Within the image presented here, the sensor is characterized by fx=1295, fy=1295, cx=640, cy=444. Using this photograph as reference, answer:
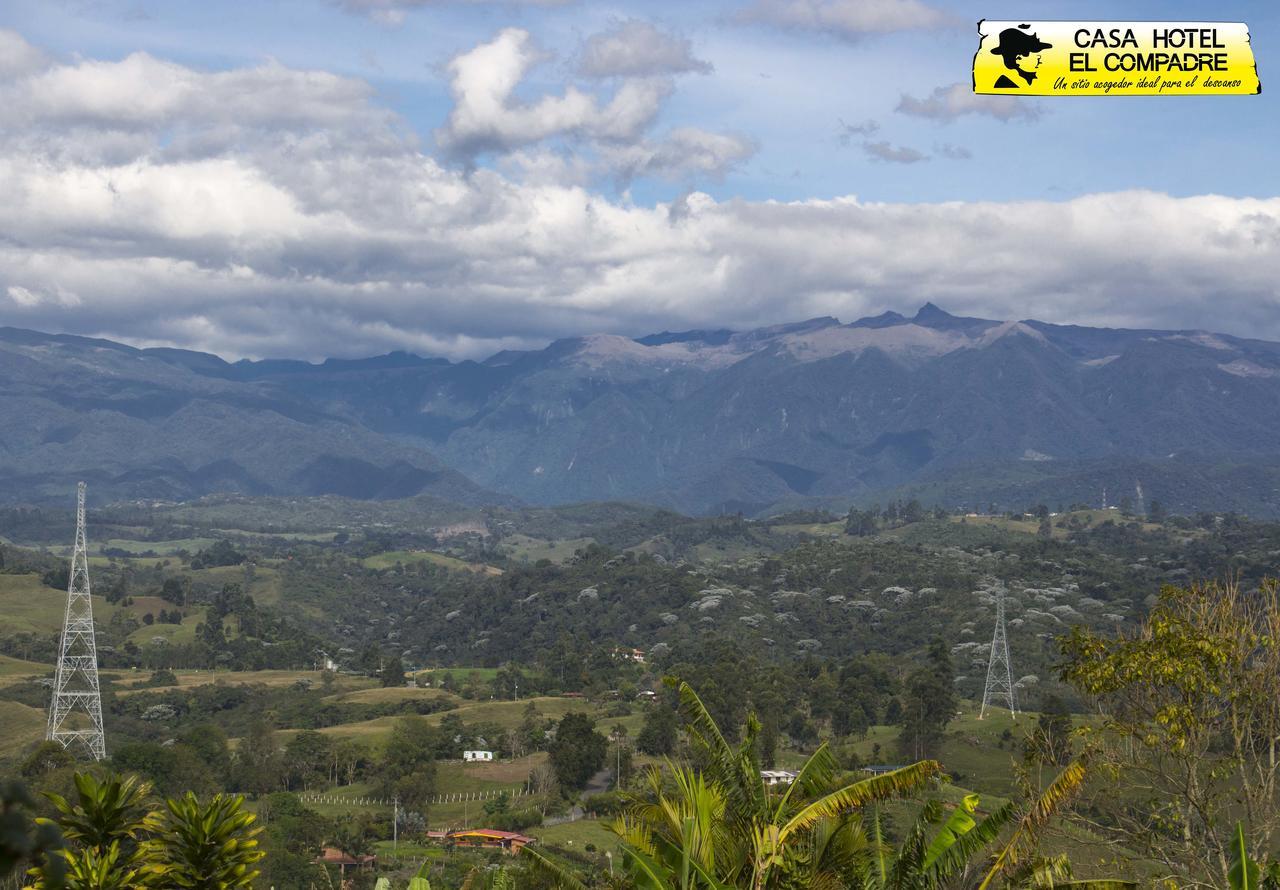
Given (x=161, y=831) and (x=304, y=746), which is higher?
(x=161, y=831)

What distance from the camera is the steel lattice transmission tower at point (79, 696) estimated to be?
3782 inches

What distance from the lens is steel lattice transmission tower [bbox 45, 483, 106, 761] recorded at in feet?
315

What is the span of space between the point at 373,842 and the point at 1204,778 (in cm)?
6900


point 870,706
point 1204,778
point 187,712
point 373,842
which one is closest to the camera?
point 1204,778

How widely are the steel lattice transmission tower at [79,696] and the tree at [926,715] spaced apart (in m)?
65.9

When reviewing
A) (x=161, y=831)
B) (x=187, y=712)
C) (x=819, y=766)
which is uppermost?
(x=819, y=766)

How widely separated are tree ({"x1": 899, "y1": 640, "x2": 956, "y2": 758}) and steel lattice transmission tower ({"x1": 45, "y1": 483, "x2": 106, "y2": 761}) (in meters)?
65.9

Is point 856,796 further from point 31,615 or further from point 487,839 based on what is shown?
point 31,615

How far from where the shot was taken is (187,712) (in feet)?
477

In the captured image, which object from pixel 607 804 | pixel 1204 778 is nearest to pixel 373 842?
pixel 607 804

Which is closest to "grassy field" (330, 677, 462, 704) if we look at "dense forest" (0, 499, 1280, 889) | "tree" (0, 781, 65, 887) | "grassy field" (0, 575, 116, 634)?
"dense forest" (0, 499, 1280, 889)

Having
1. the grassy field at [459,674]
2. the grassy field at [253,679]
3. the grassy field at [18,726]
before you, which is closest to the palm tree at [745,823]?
the grassy field at [18,726]

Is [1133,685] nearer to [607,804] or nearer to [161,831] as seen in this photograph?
[161,831]

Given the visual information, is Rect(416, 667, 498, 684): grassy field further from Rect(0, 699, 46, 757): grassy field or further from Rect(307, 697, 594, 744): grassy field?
Rect(0, 699, 46, 757): grassy field
